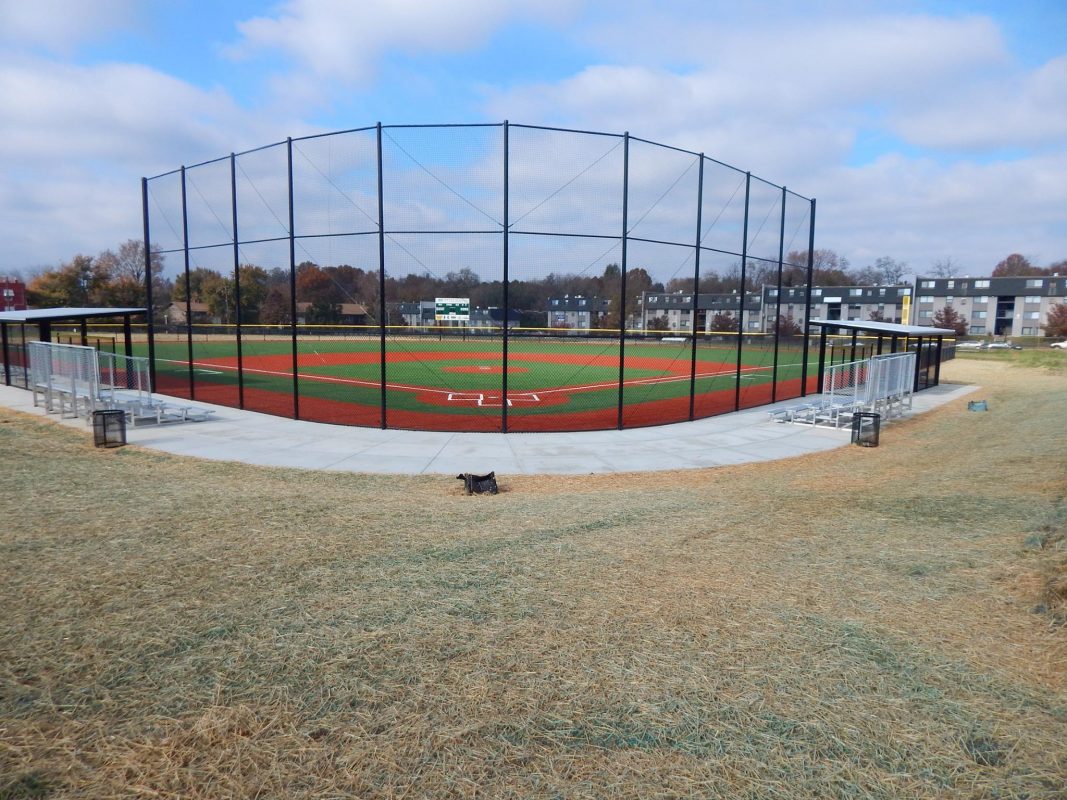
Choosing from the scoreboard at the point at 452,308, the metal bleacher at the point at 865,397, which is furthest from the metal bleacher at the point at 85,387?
the metal bleacher at the point at 865,397

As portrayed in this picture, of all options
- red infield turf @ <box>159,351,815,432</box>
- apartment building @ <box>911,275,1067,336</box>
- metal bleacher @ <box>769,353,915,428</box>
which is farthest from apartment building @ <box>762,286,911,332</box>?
metal bleacher @ <box>769,353,915,428</box>

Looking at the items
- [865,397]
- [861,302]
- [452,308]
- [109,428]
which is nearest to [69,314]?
[109,428]

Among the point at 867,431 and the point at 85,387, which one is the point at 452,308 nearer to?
the point at 85,387

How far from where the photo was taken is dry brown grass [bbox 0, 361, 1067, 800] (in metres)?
2.84

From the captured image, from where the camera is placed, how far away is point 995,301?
84312 mm

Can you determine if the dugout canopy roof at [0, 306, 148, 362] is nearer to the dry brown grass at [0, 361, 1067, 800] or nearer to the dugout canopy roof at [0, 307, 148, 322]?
the dugout canopy roof at [0, 307, 148, 322]

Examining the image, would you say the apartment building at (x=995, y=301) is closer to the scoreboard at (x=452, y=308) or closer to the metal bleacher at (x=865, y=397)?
the metal bleacher at (x=865, y=397)

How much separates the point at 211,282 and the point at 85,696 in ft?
71.1

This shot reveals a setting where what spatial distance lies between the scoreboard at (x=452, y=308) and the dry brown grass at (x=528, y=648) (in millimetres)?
11726

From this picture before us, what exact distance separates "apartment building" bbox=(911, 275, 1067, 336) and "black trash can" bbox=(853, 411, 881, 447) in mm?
74256

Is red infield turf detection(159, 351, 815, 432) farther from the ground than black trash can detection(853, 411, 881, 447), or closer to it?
closer to it

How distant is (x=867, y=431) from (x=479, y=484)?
8.59m

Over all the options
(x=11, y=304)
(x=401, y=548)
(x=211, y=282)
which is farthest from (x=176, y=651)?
(x=11, y=304)

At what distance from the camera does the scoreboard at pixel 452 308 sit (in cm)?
1856
